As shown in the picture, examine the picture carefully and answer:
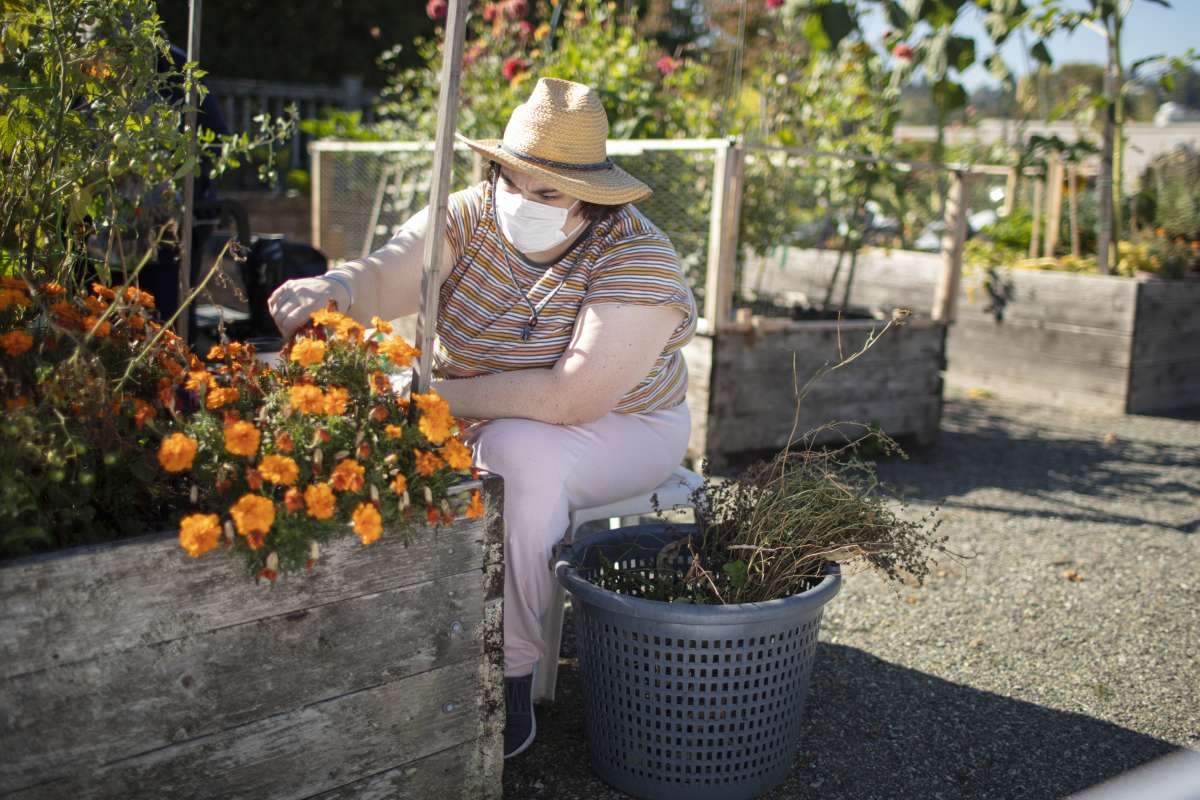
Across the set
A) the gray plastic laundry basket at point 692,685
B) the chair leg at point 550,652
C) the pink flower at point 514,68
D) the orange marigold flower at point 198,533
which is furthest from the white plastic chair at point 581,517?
the pink flower at point 514,68

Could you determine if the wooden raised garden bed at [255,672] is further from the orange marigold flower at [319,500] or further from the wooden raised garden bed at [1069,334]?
the wooden raised garden bed at [1069,334]

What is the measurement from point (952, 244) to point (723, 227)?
1325 millimetres

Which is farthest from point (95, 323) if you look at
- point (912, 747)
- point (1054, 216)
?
point (1054, 216)

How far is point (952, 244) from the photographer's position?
4.96 meters

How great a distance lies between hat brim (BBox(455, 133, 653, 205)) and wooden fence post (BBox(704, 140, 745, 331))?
74.2 inches

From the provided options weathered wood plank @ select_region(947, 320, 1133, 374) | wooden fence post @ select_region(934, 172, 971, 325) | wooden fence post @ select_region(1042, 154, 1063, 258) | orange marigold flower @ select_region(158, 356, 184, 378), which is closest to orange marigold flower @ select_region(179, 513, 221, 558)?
orange marigold flower @ select_region(158, 356, 184, 378)

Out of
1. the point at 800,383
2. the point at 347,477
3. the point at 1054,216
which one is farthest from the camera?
the point at 1054,216

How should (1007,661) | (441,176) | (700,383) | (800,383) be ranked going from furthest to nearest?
(800,383)
(700,383)
(1007,661)
(441,176)

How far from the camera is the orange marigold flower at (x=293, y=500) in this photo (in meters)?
1.58

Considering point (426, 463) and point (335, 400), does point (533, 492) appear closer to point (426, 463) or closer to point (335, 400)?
point (426, 463)

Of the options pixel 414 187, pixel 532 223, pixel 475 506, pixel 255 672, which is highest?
pixel 414 187

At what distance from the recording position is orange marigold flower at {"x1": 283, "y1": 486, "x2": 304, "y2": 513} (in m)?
1.58

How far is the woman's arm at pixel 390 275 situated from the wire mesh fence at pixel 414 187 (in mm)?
2006

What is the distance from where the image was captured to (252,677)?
5.44 feet
